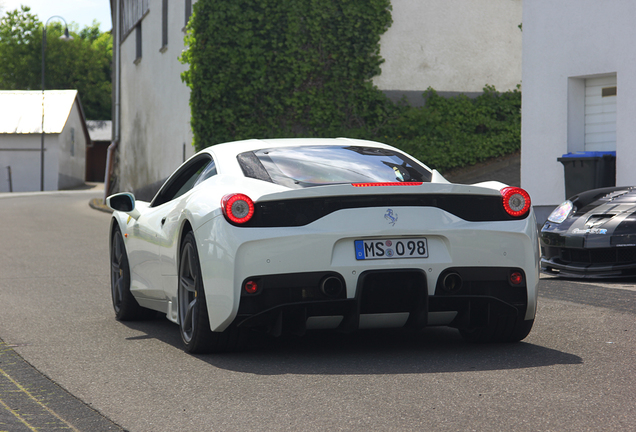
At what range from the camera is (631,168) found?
1279 cm

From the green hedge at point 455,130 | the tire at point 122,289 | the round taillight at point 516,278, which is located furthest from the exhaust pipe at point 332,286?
the green hedge at point 455,130

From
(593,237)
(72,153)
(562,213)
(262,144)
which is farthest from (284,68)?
(72,153)

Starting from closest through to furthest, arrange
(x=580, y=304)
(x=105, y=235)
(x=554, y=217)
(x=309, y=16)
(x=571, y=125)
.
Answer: (x=580, y=304) → (x=554, y=217) → (x=571, y=125) → (x=105, y=235) → (x=309, y=16)

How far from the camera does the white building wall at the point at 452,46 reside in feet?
68.8

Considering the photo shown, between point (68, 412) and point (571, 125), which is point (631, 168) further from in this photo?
point (68, 412)

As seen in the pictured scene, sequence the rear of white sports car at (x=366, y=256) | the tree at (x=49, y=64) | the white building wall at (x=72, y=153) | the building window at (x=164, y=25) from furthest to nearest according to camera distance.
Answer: the tree at (x=49, y=64) → the white building wall at (x=72, y=153) → the building window at (x=164, y=25) → the rear of white sports car at (x=366, y=256)

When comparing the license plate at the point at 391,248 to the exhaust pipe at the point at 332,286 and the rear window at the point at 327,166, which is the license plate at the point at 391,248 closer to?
the exhaust pipe at the point at 332,286

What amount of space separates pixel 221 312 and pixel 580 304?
336cm

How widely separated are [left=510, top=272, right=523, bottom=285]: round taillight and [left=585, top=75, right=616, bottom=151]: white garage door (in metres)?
9.37

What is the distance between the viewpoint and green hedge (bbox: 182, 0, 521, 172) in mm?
19734

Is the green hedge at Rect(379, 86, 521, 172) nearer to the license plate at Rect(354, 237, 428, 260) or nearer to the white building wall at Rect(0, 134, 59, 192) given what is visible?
the license plate at Rect(354, 237, 428, 260)

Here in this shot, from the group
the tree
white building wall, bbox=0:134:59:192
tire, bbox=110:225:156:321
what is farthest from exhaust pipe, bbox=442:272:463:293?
the tree

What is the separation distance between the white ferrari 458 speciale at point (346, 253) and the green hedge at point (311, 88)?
15017 millimetres

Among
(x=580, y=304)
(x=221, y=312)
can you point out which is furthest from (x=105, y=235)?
(x=221, y=312)
